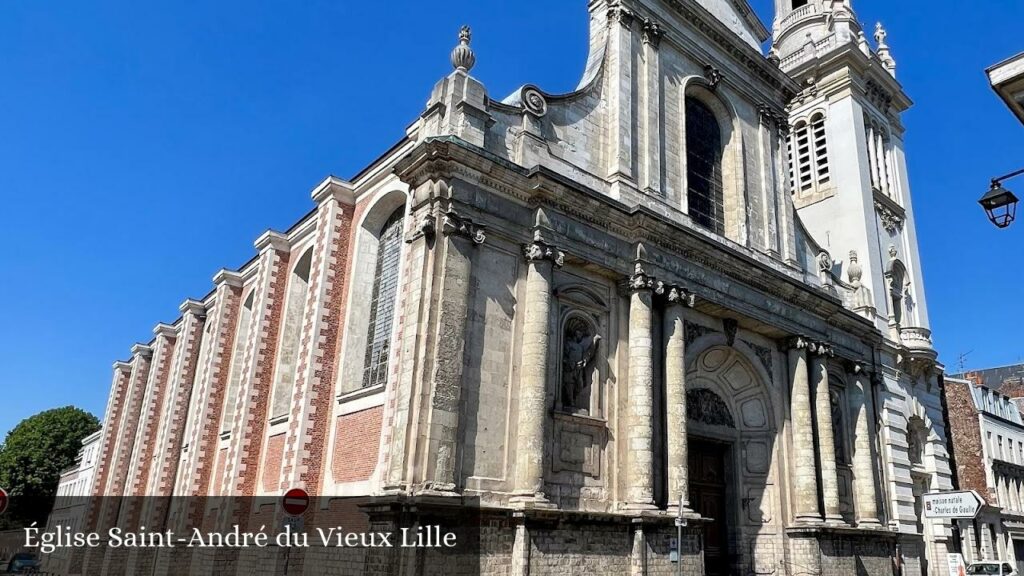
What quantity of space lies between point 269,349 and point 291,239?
3770mm

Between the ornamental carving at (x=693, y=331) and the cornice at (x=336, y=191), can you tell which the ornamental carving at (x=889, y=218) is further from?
the cornice at (x=336, y=191)

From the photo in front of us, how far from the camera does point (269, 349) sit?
20.7m

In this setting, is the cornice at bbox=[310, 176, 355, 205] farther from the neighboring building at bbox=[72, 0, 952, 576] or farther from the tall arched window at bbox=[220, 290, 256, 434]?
the tall arched window at bbox=[220, 290, 256, 434]

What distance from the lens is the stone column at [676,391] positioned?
49.1 ft

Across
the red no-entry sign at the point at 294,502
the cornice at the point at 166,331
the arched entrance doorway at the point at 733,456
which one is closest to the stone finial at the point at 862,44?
the arched entrance doorway at the point at 733,456

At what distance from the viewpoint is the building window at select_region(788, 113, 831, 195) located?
27.1 metres

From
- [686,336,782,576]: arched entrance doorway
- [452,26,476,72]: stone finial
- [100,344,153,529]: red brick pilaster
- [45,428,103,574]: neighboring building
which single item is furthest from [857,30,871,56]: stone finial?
[45,428,103,574]: neighboring building

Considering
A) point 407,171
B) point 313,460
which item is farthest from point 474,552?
point 407,171

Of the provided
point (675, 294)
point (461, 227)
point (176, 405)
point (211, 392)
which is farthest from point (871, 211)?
point (176, 405)

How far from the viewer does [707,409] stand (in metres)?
18.5

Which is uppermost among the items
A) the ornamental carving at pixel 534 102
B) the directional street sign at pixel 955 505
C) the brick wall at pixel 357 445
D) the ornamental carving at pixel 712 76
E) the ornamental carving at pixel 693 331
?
the ornamental carving at pixel 712 76

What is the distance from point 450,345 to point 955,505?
25.4ft

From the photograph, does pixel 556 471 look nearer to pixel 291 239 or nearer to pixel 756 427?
pixel 756 427

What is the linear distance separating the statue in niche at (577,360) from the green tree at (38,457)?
50015 millimetres
